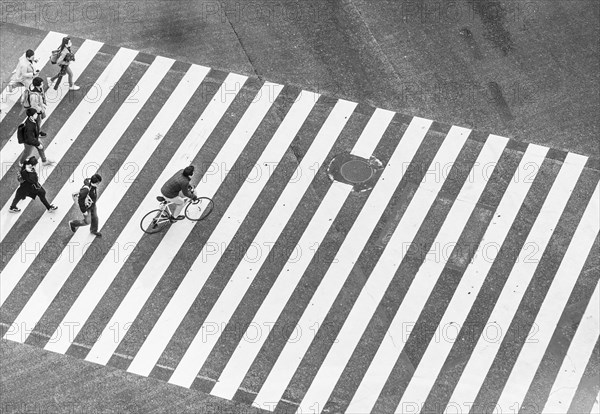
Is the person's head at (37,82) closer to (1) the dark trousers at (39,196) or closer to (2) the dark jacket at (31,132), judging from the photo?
(2) the dark jacket at (31,132)

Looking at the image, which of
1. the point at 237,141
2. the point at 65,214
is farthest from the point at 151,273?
the point at 237,141

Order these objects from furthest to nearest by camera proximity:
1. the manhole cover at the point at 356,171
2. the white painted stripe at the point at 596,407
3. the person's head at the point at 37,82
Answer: the manhole cover at the point at 356,171 < the person's head at the point at 37,82 < the white painted stripe at the point at 596,407

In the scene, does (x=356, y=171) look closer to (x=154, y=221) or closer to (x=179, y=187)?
(x=179, y=187)

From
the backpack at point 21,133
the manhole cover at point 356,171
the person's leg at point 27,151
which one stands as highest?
the manhole cover at point 356,171

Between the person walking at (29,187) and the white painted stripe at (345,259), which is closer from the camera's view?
the white painted stripe at (345,259)

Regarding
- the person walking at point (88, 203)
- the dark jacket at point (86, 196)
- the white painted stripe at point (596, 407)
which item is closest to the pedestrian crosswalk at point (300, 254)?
the white painted stripe at point (596, 407)

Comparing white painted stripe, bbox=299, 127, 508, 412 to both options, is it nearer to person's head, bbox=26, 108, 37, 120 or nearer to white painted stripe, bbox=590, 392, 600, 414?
white painted stripe, bbox=590, 392, 600, 414

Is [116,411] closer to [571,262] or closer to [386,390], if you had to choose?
[386,390]
